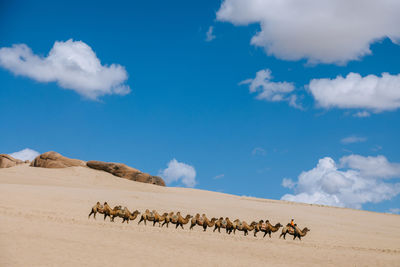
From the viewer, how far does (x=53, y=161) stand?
2080 inches

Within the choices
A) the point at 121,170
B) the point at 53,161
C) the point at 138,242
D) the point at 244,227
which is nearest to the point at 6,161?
the point at 53,161

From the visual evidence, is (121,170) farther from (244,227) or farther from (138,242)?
(138,242)

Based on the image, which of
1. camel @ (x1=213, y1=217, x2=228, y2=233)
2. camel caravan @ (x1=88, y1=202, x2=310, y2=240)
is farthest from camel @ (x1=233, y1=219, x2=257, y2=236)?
camel @ (x1=213, y1=217, x2=228, y2=233)

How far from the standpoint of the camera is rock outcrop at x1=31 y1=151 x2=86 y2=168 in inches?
2076

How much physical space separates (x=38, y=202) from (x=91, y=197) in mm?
6400

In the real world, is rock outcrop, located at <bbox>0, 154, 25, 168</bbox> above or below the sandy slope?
above

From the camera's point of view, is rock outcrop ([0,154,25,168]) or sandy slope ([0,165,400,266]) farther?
rock outcrop ([0,154,25,168])

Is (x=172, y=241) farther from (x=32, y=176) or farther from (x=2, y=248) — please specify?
(x=32, y=176)

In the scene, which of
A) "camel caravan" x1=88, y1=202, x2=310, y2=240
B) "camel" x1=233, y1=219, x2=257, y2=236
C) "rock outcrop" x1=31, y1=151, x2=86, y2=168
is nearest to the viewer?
"camel caravan" x1=88, y1=202, x2=310, y2=240

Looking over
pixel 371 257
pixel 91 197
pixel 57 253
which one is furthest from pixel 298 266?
pixel 91 197

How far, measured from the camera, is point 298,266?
53.0ft

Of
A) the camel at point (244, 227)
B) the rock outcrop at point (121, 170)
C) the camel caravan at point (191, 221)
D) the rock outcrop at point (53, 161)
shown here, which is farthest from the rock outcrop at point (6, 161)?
the camel at point (244, 227)

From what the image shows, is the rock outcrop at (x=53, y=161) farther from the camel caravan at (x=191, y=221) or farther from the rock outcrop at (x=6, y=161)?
the camel caravan at (x=191, y=221)

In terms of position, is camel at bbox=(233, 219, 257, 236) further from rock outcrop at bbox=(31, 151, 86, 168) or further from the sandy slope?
rock outcrop at bbox=(31, 151, 86, 168)
